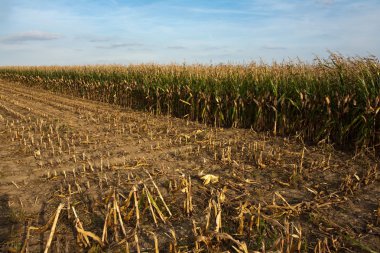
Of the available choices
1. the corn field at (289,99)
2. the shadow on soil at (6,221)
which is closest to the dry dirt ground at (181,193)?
the shadow on soil at (6,221)

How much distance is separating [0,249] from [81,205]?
106 cm

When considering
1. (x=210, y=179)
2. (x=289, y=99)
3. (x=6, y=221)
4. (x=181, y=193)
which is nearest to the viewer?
(x=6, y=221)

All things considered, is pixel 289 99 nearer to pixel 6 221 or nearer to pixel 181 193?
pixel 181 193

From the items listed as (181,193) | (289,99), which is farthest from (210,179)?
(289,99)

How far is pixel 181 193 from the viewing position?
15.1ft

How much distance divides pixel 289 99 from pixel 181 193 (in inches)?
165

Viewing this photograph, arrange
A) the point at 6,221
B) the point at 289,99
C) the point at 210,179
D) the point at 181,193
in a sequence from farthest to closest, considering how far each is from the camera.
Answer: the point at 289,99 → the point at 210,179 → the point at 181,193 → the point at 6,221

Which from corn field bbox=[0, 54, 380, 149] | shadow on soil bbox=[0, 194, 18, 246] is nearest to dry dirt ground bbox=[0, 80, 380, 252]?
shadow on soil bbox=[0, 194, 18, 246]

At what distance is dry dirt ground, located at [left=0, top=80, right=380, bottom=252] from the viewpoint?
3406mm

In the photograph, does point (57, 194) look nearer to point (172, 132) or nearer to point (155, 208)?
point (155, 208)

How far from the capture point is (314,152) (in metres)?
6.78

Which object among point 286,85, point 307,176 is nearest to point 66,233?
point 307,176

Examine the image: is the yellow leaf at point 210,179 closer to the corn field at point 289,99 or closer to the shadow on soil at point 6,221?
the shadow on soil at point 6,221

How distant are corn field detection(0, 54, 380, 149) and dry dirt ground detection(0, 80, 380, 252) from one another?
53 centimetres
